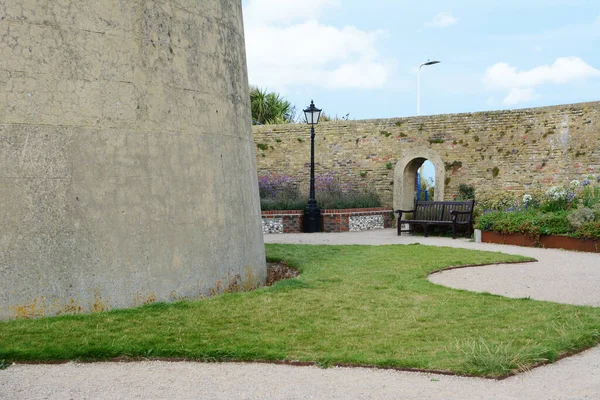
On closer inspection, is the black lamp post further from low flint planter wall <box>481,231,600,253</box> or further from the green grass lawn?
the green grass lawn

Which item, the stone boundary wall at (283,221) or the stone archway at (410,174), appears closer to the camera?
the stone boundary wall at (283,221)

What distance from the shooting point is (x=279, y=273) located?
30.2 ft

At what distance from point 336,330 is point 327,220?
40.6 feet

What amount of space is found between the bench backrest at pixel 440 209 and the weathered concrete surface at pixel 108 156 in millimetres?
9914

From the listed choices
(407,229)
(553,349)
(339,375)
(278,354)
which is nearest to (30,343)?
(278,354)

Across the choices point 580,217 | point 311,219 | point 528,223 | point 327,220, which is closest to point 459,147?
point 327,220

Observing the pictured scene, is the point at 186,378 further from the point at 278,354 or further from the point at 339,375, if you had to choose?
the point at 339,375

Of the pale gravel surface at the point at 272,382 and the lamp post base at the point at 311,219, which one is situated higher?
the lamp post base at the point at 311,219

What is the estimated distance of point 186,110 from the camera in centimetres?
669

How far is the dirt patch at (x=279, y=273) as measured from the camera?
885 centimetres

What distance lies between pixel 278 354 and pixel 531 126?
14642mm

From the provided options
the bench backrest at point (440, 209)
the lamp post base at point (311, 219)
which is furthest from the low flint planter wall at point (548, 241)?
the lamp post base at point (311, 219)

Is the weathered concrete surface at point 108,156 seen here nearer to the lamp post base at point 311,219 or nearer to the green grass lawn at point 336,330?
the green grass lawn at point 336,330

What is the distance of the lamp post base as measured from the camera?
57.3 ft
